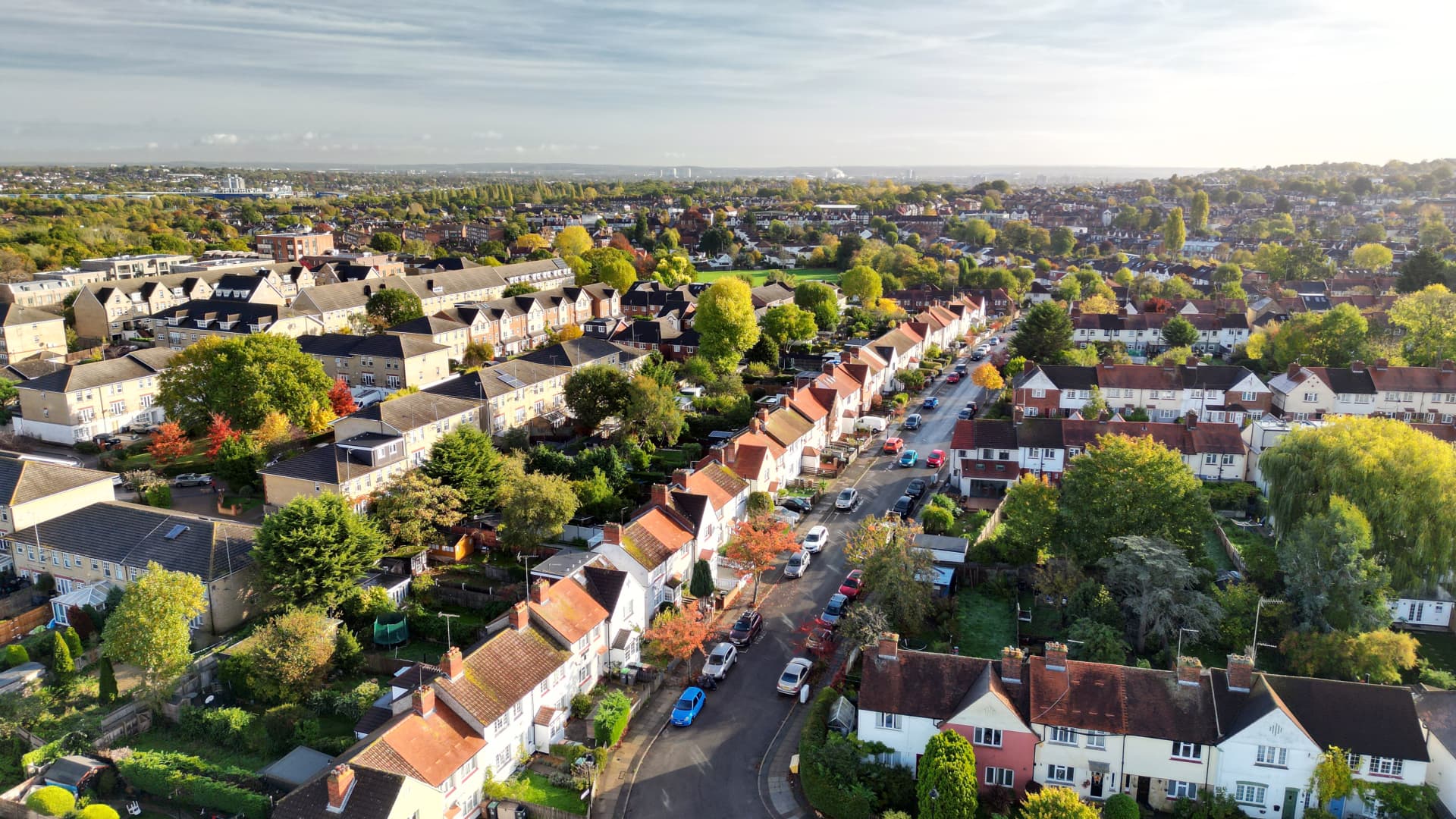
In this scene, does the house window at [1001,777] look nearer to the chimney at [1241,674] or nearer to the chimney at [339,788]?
the chimney at [1241,674]

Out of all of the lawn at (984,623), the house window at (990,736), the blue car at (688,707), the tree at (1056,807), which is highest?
the tree at (1056,807)

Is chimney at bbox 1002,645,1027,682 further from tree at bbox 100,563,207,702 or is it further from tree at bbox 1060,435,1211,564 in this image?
tree at bbox 100,563,207,702

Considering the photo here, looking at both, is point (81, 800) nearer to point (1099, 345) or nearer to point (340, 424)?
point (340, 424)

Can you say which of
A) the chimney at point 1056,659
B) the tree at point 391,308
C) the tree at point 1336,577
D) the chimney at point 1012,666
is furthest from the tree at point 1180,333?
the tree at point 391,308

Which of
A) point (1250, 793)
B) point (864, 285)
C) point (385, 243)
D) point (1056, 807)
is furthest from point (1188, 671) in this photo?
point (385, 243)

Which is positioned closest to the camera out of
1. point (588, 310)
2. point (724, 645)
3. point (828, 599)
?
point (724, 645)

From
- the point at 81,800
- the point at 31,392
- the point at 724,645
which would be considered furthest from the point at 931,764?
the point at 31,392
